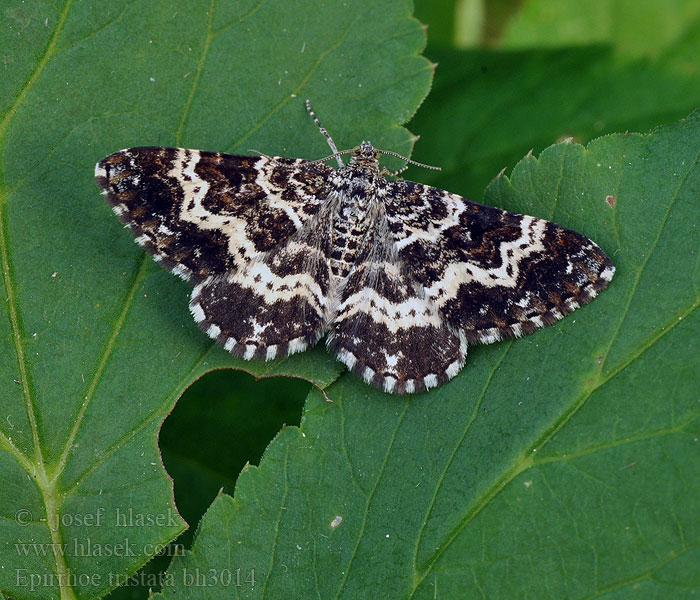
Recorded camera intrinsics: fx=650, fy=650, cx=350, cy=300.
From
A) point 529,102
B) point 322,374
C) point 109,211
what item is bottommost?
point 322,374

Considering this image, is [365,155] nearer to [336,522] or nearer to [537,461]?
[537,461]

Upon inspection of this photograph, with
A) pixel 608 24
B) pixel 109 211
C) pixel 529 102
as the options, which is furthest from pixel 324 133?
pixel 608 24

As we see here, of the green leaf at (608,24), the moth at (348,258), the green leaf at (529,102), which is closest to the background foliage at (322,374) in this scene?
the moth at (348,258)

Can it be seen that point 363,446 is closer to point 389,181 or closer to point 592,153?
point 389,181

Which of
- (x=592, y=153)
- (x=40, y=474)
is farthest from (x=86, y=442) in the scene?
(x=592, y=153)

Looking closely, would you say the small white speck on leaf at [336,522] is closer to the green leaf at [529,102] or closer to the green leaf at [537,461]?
the green leaf at [537,461]

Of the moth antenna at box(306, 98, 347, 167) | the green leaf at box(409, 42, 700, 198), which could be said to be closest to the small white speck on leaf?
the moth antenna at box(306, 98, 347, 167)
